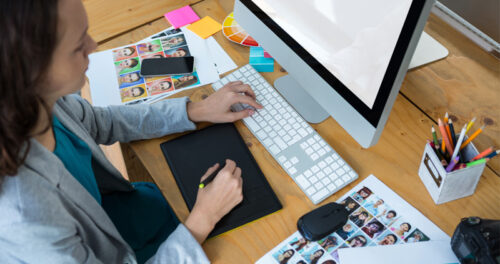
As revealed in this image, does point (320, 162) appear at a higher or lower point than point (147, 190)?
higher

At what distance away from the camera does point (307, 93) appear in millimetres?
970

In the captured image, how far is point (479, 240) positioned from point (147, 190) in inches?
30.8

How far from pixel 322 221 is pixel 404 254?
15 cm

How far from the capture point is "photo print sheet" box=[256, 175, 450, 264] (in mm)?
725

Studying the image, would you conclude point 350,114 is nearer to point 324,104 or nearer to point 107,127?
point 324,104

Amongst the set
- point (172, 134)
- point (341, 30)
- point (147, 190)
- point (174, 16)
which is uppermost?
point (341, 30)

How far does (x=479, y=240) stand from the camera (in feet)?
2.08

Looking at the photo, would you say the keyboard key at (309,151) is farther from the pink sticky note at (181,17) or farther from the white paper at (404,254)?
the pink sticky note at (181,17)

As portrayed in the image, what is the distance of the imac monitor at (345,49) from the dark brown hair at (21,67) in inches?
17.8

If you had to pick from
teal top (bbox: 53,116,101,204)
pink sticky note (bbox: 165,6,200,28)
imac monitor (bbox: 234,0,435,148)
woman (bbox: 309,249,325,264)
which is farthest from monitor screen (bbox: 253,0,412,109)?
teal top (bbox: 53,116,101,204)

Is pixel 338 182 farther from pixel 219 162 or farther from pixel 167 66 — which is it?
pixel 167 66

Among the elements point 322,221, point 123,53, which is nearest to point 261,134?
point 322,221

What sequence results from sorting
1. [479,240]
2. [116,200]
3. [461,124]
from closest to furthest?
1. [479,240]
2. [461,124]
3. [116,200]

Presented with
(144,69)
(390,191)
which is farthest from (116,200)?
(390,191)
